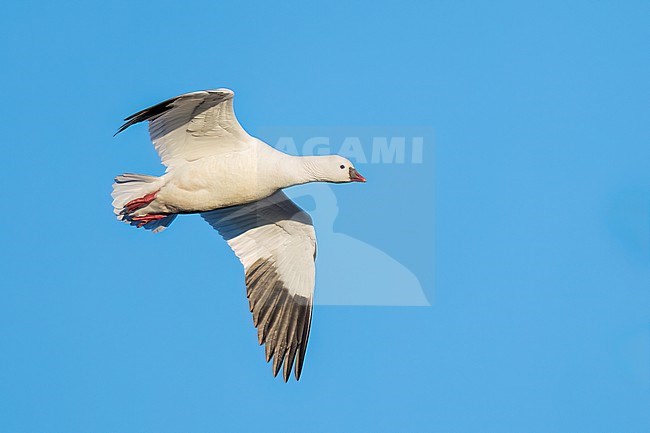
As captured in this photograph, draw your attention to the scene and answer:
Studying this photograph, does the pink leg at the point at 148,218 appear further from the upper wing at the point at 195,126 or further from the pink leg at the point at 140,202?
the upper wing at the point at 195,126

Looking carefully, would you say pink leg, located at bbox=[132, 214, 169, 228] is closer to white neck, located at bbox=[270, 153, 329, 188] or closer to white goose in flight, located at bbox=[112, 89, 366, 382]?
white goose in flight, located at bbox=[112, 89, 366, 382]

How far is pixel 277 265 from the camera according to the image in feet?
45.8

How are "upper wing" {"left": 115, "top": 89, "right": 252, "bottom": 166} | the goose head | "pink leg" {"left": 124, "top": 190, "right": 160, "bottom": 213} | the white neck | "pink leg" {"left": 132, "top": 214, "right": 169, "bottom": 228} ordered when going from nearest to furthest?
"upper wing" {"left": 115, "top": 89, "right": 252, "bottom": 166} < the white neck < the goose head < "pink leg" {"left": 124, "top": 190, "right": 160, "bottom": 213} < "pink leg" {"left": 132, "top": 214, "right": 169, "bottom": 228}

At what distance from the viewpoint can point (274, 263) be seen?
1398 cm

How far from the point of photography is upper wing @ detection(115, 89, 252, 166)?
12.0 m

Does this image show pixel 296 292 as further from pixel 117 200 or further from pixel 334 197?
pixel 117 200

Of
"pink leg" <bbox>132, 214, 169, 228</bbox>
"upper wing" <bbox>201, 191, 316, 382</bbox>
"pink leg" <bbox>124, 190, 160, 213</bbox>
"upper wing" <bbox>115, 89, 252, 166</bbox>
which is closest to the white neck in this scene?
"upper wing" <bbox>115, 89, 252, 166</bbox>

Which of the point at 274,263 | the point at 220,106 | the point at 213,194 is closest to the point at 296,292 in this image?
the point at 274,263

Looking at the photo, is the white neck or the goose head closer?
the white neck

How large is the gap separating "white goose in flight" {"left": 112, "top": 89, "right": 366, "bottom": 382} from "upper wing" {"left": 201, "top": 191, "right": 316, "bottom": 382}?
0.04ft

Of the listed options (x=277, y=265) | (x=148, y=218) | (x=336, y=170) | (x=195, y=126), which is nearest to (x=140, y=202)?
(x=148, y=218)

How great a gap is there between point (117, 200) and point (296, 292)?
218cm

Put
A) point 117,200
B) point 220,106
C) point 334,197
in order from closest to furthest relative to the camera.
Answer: point 220,106 → point 117,200 → point 334,197

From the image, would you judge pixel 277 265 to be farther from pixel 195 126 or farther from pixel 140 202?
pixel 195 126
